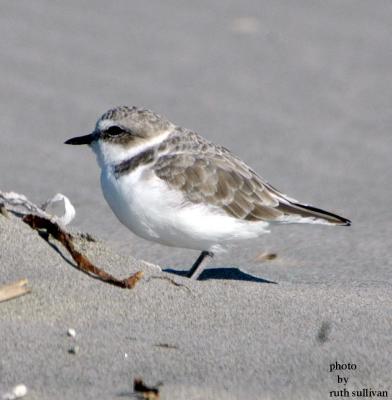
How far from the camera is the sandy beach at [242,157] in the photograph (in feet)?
13.2

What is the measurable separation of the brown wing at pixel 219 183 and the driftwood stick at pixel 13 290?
1.54 metres

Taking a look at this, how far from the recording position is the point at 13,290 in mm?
4340

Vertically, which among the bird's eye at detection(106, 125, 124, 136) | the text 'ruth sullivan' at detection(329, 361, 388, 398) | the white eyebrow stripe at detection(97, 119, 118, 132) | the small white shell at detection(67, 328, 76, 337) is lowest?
the text 'ruth sullivan' at detection(329, 361, 388, 398)

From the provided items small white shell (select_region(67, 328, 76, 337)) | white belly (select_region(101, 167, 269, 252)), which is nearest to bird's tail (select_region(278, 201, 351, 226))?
white belly (select_region(101, 167, 269, 252))

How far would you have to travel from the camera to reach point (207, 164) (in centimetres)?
598

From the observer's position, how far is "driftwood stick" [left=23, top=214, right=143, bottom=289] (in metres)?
4.67

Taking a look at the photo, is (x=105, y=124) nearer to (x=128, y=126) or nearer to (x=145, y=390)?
(x=128, y=126)

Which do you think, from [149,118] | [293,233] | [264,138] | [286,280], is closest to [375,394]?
[286,280]

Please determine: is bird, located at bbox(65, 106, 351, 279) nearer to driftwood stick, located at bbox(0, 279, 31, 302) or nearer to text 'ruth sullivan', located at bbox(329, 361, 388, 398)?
driftwood stick, located at bbox(0, 279, 31, 302)

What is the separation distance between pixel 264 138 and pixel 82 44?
2.15 m

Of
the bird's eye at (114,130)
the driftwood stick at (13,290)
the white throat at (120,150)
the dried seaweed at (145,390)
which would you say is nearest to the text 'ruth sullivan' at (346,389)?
the dried seaweed at (145,390)

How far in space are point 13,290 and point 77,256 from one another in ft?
1.54

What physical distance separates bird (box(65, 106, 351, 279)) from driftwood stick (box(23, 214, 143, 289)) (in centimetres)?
78

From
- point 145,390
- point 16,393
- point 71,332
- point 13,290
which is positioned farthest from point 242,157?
point 16,393
